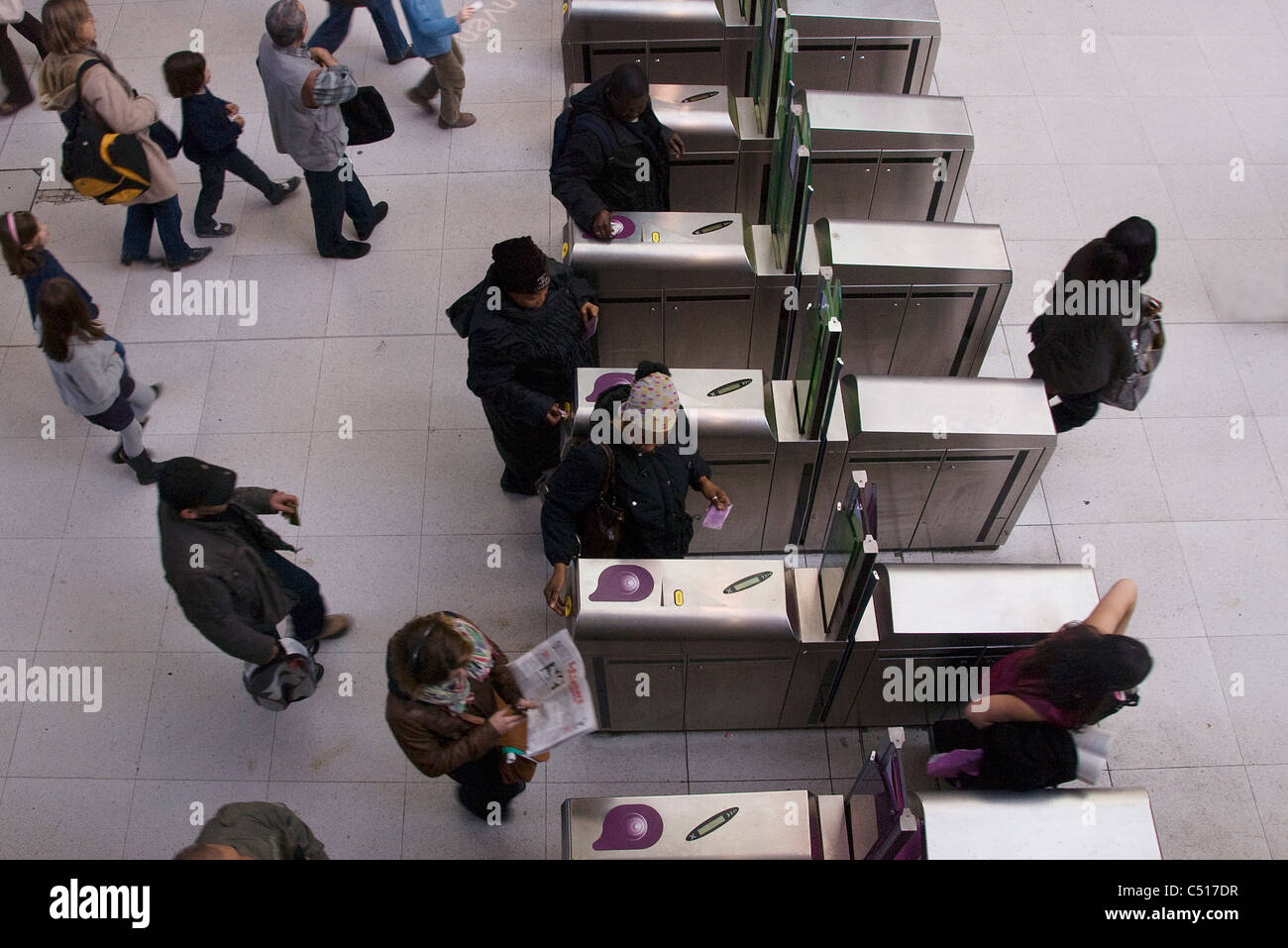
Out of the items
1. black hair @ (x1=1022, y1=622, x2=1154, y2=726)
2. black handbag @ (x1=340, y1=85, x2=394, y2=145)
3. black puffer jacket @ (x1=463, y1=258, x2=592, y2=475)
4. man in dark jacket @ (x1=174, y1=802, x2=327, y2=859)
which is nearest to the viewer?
man in dark jacket @ (x1=174, y1=802, x2=327, y2=859)

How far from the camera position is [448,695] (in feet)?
9.58

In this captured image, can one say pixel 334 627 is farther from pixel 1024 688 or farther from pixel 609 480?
pixel 1024 688

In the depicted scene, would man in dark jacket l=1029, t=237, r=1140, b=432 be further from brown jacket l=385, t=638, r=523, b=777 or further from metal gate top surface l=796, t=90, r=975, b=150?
brown jacket l=385, t=638, r=523, b=777

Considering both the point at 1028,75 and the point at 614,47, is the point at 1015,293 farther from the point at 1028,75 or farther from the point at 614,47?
the point at 614,47

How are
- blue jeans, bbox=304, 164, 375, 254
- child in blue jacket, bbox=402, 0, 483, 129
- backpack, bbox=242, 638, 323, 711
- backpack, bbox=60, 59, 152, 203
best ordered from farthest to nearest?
child in blue jacket, bbox=402, 0, 483, 129 → blue jeans, bbox=304, 164, 375, 254 → backpack, bbox=60, 59, 152, 203 → backpack, bbox=242, 638, 323, 711

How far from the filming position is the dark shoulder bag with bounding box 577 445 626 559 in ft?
11.8

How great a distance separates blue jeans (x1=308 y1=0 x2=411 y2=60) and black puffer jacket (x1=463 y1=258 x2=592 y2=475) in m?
3.12

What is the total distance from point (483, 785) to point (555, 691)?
2.01 feet

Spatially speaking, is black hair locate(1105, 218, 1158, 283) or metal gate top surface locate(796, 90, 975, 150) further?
metal gate top surface locate(796, 90, 975, 150)

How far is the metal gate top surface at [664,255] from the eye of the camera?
448 cm

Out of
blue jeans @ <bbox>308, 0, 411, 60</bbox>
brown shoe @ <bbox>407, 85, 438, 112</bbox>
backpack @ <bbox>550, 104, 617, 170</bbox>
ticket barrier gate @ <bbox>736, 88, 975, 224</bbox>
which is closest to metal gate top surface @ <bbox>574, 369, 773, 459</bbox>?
backpack @ <bbox>550, 104, 617, 170</bbox>

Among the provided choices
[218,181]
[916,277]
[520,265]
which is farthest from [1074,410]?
[218,181]

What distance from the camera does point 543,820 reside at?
12.7 feet

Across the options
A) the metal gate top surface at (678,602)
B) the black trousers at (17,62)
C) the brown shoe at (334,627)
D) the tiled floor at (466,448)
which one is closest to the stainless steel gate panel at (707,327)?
the tiled floor at (466,448)
